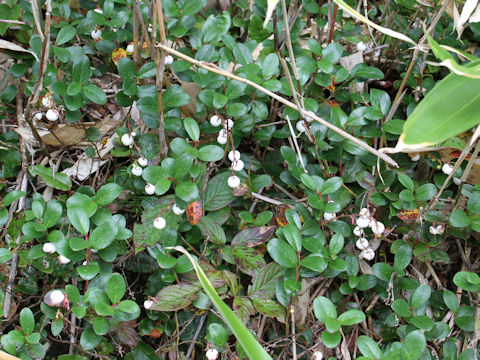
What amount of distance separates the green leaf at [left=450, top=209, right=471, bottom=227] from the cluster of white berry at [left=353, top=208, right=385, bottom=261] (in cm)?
18

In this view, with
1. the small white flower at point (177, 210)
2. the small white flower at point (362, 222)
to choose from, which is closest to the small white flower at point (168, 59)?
the small white flower at point (177, 210)

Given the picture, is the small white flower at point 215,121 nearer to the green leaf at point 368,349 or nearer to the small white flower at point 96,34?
the small white flower at point 96,34

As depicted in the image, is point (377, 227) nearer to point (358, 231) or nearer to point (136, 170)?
point (358, 231)

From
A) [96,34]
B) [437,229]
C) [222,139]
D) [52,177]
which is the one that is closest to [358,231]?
[437,229]

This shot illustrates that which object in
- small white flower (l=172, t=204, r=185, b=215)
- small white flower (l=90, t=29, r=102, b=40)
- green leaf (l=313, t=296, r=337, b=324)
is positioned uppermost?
small white flower (l=90, t=29, r=102, b=40)

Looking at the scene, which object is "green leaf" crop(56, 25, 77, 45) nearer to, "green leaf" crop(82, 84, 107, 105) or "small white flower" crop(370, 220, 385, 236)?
"green leaf" crop(82, 84, 107, 105)

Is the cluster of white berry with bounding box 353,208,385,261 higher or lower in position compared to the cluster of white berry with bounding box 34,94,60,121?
lower

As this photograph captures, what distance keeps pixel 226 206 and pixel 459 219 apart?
66cm

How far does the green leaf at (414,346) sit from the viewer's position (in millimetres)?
1146

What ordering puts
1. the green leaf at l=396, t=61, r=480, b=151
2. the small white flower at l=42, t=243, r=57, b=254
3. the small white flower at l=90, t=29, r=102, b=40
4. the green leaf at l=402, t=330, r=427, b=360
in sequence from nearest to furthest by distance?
1. the green leaf at l=396, t=61, r=480, b=151
2. the green leaf at l=402, t=330, r=427, b=360
3. the small white flower at l=42, t=243, r=57, b=254
4. the small white flower at l=90, t=29, r=102, b=40

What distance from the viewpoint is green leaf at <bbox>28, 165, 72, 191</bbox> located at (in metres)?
1.47

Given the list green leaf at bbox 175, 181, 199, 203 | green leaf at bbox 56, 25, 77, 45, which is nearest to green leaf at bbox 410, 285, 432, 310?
green leaf at bbox 175, 181, 199, 203

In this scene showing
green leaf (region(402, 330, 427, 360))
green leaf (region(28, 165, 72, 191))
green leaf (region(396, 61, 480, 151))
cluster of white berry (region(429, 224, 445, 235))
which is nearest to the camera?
green leaf (region(396, 61, 480, 151))

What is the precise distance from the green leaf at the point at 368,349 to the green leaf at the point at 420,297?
0.59 ft
